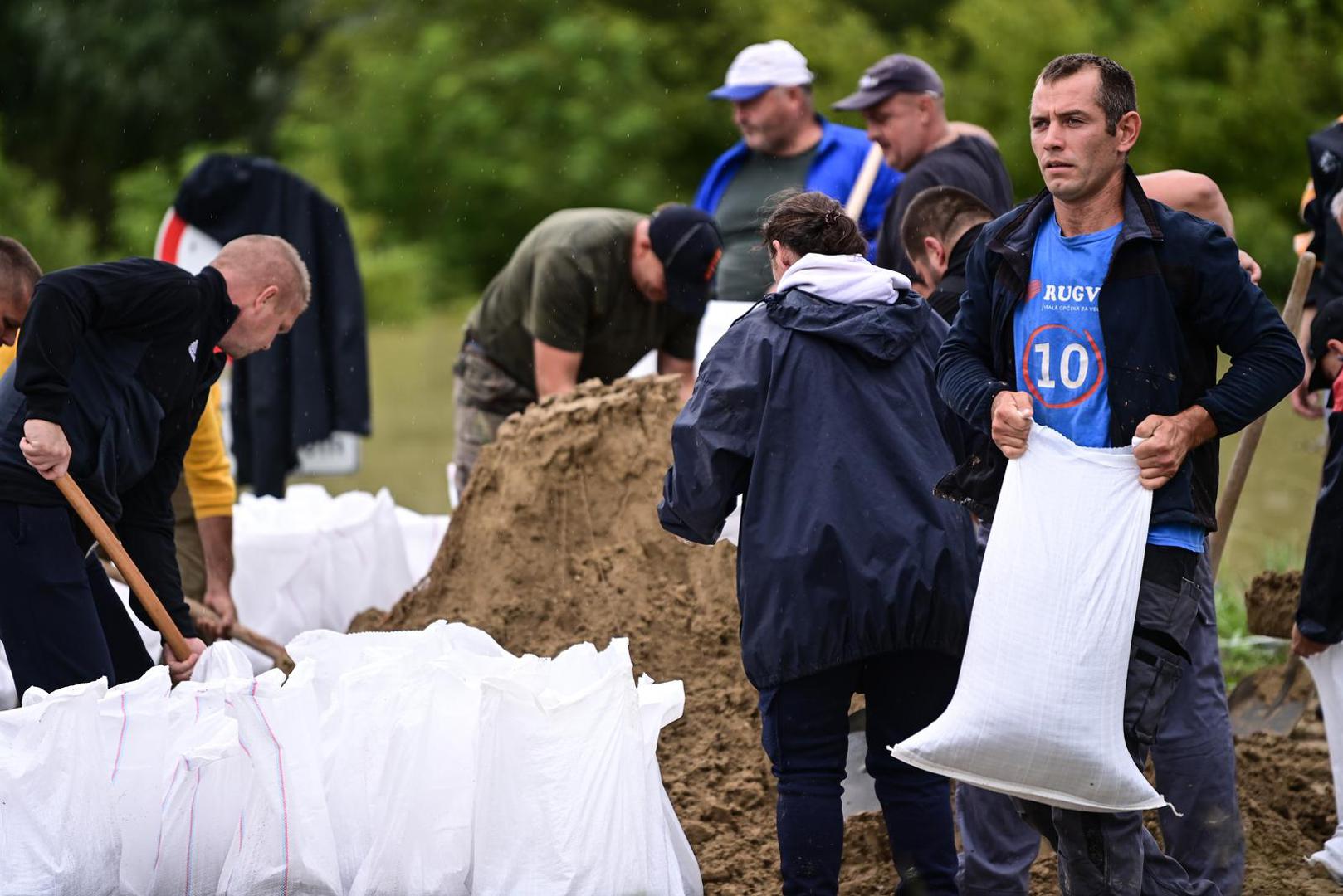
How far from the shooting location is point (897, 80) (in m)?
5.83

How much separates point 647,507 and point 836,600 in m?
2.10

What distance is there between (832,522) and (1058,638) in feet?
1.76

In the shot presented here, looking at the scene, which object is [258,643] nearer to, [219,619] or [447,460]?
[219,619]

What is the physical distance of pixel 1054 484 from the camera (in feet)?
10.9

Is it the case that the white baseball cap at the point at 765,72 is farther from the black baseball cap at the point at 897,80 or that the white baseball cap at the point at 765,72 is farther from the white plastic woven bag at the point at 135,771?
the white plastic woven bag at the point at 135,771

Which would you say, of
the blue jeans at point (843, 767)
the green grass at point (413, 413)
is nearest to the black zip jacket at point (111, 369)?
the blue jeans at point (843, 767)


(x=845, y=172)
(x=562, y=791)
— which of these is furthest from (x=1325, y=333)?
(x=845, y=172)

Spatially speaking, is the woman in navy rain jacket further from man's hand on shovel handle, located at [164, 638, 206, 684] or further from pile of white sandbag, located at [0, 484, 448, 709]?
pile of white sandbag, located at [0, 484, 448, 709]

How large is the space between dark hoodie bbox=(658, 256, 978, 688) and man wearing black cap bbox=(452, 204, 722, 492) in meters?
2.29

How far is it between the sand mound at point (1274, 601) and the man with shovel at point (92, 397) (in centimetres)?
304

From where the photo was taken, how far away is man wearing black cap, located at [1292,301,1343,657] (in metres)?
4.29

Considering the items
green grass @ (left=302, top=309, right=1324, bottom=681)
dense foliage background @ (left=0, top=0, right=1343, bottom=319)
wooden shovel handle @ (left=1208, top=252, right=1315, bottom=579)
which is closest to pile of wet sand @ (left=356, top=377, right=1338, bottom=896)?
wooden shovel handle @ (left=1208, top=252, right=1315, bottom=579)

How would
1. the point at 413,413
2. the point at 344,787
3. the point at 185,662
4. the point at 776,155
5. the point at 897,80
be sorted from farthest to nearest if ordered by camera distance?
the point at 413,413
the point at 776,155
the point at 897,80
the point at 185,662
the point at 344,787

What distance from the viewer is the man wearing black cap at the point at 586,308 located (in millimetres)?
6066
